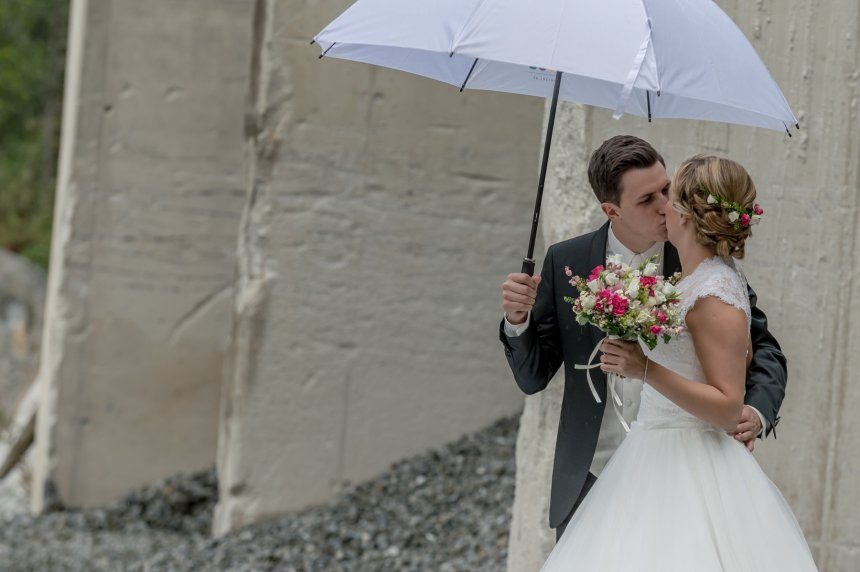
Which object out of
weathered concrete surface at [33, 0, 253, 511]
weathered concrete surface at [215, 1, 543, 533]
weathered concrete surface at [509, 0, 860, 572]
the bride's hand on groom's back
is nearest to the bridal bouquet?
the bride's hand on groom's back

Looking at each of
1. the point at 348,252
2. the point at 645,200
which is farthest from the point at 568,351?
the point at 348,252

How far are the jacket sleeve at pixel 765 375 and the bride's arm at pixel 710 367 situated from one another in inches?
6.1

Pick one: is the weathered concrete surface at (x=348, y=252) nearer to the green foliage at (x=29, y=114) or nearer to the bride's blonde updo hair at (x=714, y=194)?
the bride's blonde updo hair at (x=714, y=194)

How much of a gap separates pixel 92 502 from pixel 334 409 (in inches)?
96.5

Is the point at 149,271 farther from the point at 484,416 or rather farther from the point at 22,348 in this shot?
the point at 22,348

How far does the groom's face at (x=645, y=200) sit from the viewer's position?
3090 mm

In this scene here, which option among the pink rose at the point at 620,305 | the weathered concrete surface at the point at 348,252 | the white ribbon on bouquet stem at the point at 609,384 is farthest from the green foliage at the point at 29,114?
the pink rose at the point at 620,305

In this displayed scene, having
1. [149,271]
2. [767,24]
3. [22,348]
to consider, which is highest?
[767,24]

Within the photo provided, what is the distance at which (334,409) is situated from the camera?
6.61 metres

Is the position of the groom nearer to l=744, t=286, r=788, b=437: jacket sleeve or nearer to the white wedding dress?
l=744, t=286, r=788, b=437: jacket sleeve

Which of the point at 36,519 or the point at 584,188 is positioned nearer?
the point at 584,188

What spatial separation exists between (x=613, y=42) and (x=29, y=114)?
19654 millimetres

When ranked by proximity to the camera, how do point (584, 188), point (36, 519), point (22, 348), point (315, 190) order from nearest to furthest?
1. point (584, 188)
2. point (315, 190)
3. point (36, 519)
4. point (22, 348)

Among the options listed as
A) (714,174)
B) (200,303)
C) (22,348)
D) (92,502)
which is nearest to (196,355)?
(200,303)
